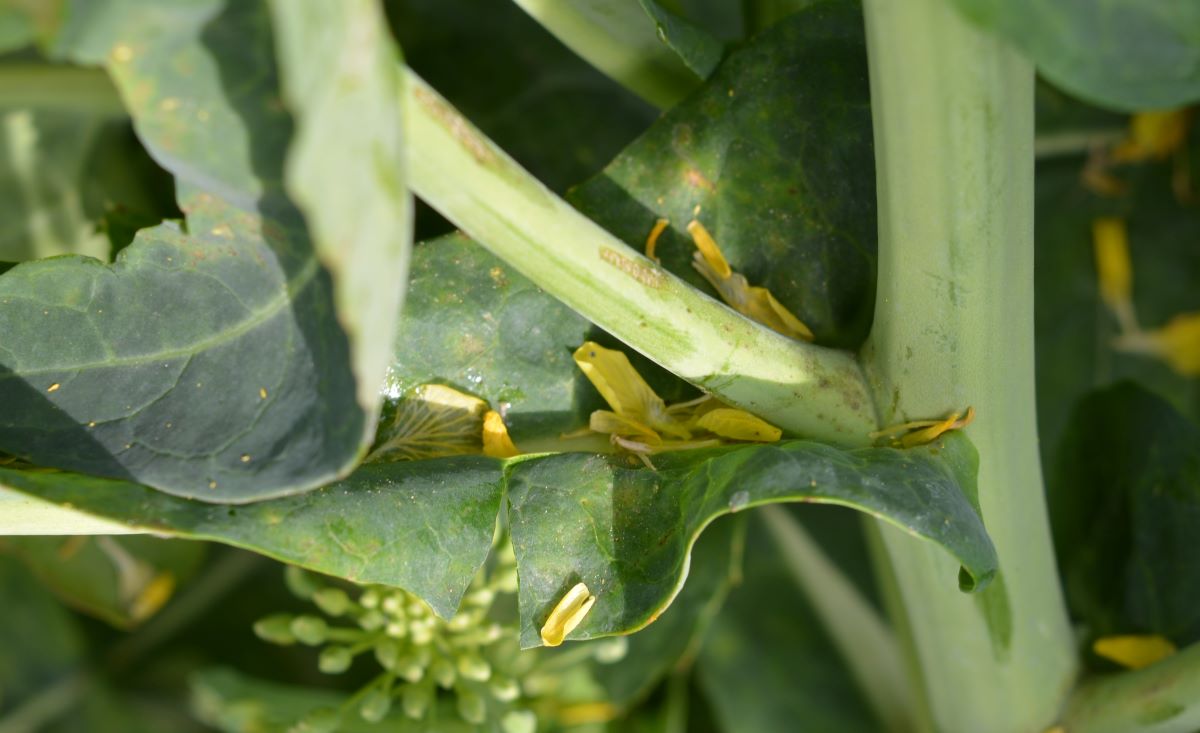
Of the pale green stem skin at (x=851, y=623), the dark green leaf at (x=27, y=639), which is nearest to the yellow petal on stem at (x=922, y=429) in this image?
the pale green stem skin at (x=851, y=623)

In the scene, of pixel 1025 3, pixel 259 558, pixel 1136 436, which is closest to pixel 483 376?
pixel 1025 3

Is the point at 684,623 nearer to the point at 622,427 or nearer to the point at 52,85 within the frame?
the point at 622,427

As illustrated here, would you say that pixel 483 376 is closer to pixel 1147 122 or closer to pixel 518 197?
pixel 518 197

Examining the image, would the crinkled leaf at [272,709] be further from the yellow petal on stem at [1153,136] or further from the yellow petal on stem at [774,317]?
the yellow petal on stem at [1153,136]

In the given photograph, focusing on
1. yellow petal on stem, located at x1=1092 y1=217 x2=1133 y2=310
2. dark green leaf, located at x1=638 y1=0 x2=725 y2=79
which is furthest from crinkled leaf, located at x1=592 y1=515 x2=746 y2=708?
yellow petal on stem, located at x1=1092 y1=217 x2=1133 y2=310

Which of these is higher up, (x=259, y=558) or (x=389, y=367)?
(x=389, y=367)

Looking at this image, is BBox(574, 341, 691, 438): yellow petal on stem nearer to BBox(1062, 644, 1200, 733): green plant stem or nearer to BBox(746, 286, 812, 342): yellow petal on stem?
BBox(746, 286, 812, 342): yellow petal on stem
